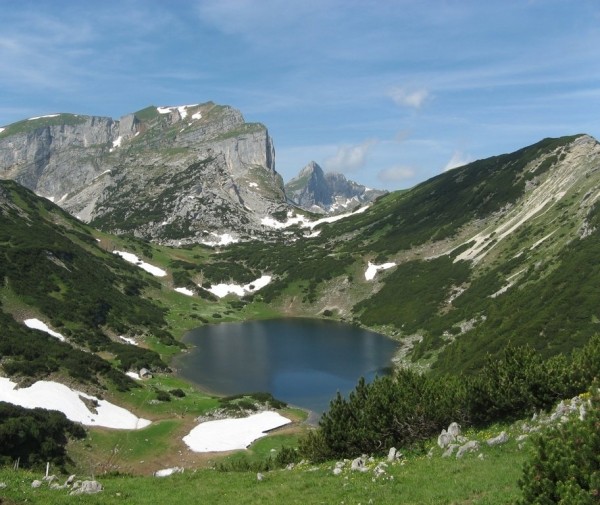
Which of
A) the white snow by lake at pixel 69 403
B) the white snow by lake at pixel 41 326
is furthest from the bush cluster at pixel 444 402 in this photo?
the white snow by lake at pixel 41 326

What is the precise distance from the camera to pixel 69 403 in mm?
51562

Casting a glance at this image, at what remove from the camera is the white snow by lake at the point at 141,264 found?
16600 centimetres

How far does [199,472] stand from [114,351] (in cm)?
5653

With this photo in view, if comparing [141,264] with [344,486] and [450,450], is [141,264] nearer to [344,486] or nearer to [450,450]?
[450,450]

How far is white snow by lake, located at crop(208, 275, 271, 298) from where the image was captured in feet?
554

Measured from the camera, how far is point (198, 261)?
633 feet

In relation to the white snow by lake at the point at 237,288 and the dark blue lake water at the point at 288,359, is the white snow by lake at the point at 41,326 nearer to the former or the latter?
the dark blue lake water at the point at 288,359

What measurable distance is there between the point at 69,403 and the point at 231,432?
16586 mm

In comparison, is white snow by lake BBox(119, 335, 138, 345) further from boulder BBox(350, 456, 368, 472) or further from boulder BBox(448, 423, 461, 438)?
boulder BBox(448, 423, 461, 438)

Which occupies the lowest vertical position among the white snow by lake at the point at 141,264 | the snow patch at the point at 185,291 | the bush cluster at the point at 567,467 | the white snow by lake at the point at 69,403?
the bush cluster at the point at 567,467

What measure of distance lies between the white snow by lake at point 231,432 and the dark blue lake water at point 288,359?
11138 mm

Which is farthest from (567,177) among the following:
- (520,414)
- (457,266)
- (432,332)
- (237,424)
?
(520,414)

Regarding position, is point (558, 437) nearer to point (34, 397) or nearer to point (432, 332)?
point (34, 397)

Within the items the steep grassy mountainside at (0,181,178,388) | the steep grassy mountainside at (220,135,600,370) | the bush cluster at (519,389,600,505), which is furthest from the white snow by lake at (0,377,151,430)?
the bush cluster at (519,389,600,505)
